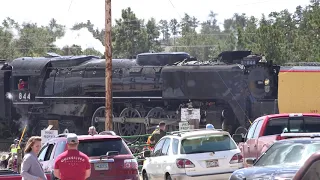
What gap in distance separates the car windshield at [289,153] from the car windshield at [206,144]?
4.27 meters

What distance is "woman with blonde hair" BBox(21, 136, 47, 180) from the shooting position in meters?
10.5

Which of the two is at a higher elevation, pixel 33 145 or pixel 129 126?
pixel 33 145

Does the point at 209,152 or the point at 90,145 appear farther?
the point at 209,152

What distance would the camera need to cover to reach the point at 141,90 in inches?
1134

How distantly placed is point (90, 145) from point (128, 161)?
33.4 inches

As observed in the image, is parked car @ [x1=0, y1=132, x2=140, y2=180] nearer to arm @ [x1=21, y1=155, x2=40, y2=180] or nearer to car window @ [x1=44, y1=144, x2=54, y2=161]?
car window @ [x1=44, y1=144, x2=54, y2=161]

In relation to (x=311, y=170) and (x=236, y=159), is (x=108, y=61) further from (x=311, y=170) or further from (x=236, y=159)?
(x=311, y=170)

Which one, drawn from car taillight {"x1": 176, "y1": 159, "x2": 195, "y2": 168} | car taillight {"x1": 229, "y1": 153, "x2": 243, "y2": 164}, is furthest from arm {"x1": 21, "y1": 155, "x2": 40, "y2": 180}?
car taillight {"x1": 229, "y1": 153, "x2": 243, "y2": 164}

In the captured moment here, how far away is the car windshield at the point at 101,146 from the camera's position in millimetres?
14109

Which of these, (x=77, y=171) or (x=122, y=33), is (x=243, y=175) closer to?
(x=77, y=171)

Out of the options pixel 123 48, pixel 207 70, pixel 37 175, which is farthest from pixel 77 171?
pixel 123 48

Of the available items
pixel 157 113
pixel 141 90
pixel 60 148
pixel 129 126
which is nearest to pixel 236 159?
pixel 60 148

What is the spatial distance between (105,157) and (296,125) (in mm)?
4677

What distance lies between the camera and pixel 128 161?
46.0ft
